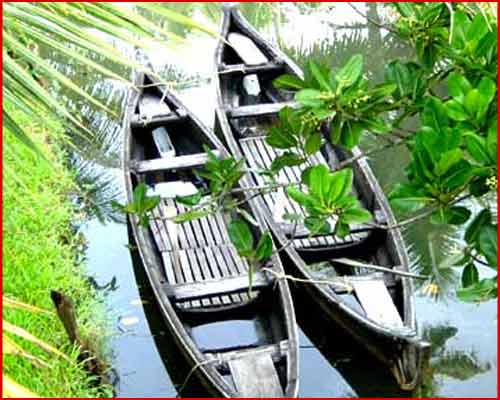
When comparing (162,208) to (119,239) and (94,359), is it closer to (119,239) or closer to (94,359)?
(119,239)

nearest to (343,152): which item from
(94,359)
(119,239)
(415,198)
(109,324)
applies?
(119,239)

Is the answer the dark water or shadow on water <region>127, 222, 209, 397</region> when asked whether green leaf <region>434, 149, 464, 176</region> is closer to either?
the dark water

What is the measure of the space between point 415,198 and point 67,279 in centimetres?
245

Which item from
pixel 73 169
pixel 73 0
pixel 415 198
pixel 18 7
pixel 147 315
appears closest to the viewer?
pixel 73 0

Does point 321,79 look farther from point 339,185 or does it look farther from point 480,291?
point 480,291

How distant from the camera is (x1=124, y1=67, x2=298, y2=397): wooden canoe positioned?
3.00m

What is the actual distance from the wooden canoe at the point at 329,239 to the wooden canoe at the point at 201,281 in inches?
8.3

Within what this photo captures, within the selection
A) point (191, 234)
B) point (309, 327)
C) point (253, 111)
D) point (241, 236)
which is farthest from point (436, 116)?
point (253, 111)

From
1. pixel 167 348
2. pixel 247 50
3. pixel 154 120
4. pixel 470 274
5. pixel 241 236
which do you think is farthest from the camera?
pixel 247 50

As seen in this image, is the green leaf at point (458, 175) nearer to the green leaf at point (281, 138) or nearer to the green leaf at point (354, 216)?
the green leaf at point (354, 216)

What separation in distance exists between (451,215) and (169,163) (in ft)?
9.57

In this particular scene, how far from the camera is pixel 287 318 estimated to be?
3.19 m

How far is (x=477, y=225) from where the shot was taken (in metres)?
1.45

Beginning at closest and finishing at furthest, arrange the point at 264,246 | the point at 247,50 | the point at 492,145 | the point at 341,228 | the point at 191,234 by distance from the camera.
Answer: the point at 492,145 < the point at 341,228 < the point at 264,246 < the point at 191,234 < the point at 247,50
